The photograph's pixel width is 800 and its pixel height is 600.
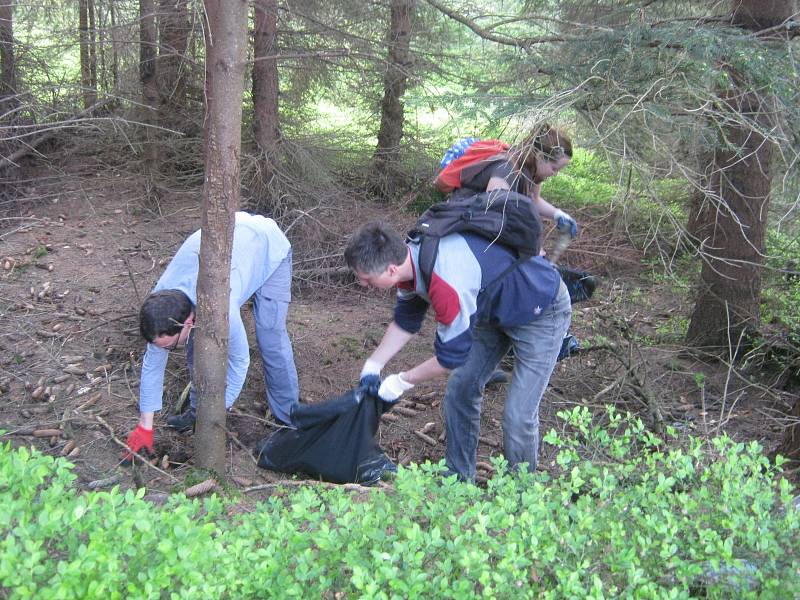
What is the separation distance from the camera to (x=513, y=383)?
148 inches

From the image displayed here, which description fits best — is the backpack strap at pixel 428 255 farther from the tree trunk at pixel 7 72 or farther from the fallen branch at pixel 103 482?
the tree trunk at pixel 7 72

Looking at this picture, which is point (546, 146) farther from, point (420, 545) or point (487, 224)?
point (420, 545)

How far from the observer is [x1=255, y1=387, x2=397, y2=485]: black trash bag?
3900 mm

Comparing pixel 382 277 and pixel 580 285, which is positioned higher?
pixel 382 277

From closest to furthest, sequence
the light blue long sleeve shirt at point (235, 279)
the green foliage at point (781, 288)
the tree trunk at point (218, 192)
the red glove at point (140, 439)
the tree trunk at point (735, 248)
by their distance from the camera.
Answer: the tree trunk at point (218, 192) < the light blue long sleeve shirt at point (235, 279) < the red glove at point (140, 439) < the tree trunk at point (735, 248) < the green foliage at point (781, 288)

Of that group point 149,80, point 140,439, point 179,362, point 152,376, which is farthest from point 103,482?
point 149,80

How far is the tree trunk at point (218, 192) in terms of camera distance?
10.9ft

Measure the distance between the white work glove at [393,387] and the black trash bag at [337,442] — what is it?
0.41 feet

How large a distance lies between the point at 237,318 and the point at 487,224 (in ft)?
5.01

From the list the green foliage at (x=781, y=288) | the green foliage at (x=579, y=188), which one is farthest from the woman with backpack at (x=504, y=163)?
the green foliage at (x=579, y=188)

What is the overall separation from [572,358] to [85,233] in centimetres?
496

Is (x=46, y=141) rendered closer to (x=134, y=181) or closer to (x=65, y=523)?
(x=134, y=181)

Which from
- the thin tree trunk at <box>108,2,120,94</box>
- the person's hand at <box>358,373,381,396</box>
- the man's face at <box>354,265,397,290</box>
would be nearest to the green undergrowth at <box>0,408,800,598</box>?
the man's face at <box>354,265,397,290</box>

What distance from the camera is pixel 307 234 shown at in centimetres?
727
